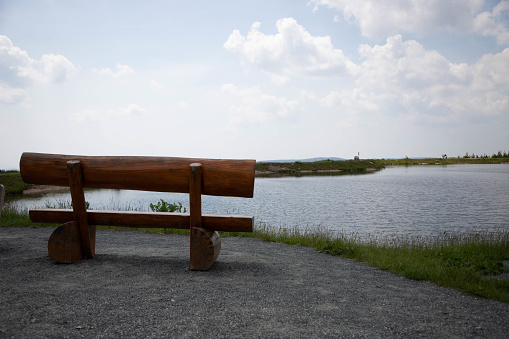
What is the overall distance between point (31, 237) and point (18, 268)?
352 cm

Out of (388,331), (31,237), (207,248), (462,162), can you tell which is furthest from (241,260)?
(462,162)

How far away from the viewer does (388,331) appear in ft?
12.4

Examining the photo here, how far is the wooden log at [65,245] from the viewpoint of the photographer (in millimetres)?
6059

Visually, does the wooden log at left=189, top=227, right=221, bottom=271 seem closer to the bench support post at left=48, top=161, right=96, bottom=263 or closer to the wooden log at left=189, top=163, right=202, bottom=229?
the wooden log at left=189, top=163, right=202, bottom=229

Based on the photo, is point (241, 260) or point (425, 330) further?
point (241, 260)

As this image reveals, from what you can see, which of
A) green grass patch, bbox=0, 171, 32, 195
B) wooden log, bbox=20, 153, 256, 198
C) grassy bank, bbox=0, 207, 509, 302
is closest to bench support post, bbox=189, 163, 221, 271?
wooden log, bbox=20, 153, 256, 198

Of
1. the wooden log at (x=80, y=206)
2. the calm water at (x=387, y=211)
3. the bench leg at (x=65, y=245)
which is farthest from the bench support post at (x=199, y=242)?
the calm water at (x=387, y=211)

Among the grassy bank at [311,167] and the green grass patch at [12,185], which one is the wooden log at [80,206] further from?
the grassy bank at [311,167]

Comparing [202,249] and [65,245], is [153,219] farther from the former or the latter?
[65,245]

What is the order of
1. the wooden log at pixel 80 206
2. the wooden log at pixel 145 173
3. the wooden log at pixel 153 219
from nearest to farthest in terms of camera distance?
the wooden log at pixel 145 173, the wooden log at pixel 153 219, the wooden log at pixel 80 206

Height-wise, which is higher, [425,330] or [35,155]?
[35,155]

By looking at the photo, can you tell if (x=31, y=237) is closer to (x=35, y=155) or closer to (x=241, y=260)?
(x=35, y=155)

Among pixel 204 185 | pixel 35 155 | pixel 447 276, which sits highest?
pixel 35 155

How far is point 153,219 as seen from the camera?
6.14 m
